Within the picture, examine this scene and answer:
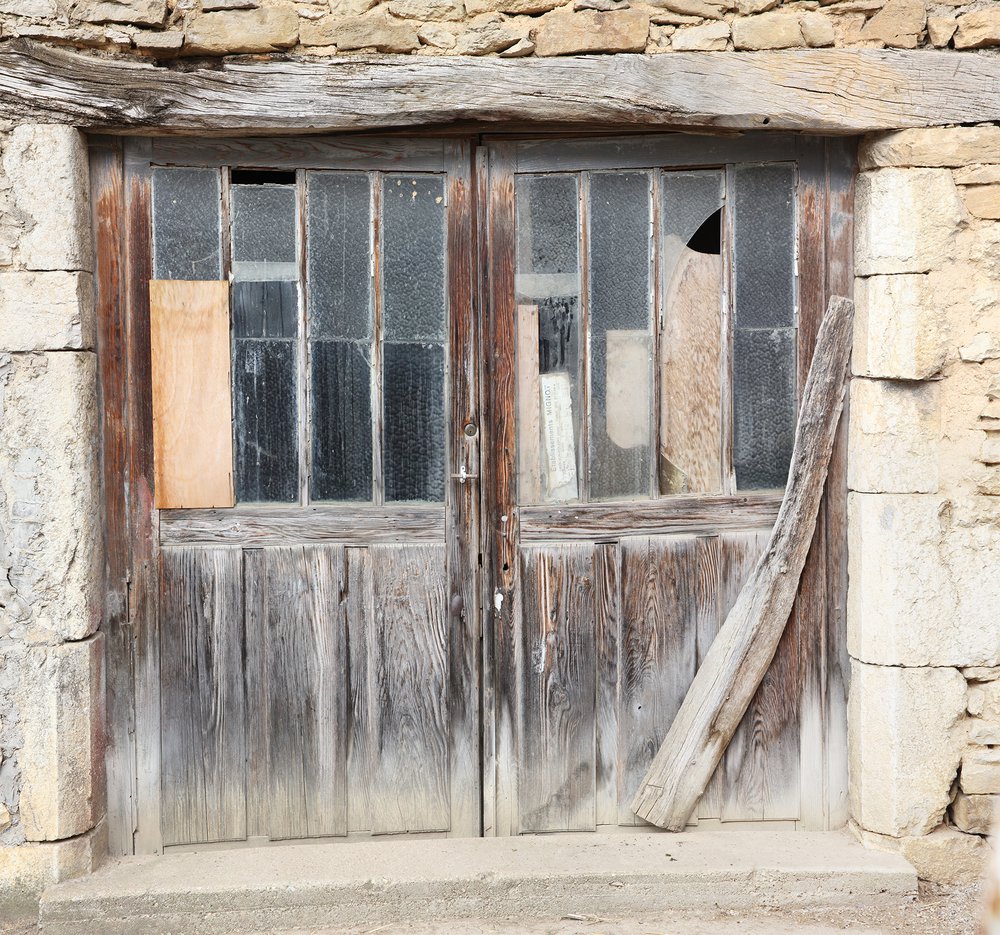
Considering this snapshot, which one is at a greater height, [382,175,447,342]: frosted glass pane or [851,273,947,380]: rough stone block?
[382,175,447,342]: frosted glass pane

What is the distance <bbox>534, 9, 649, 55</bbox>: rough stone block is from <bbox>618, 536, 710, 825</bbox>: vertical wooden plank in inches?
59.4

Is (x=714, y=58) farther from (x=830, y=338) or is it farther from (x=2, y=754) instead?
(x=2, y=754)

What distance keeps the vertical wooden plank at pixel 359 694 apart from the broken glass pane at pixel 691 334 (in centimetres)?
101

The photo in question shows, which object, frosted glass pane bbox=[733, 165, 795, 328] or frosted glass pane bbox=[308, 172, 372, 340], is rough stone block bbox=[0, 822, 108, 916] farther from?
frosted glass pane bbox=[733, 165, 795, 328]

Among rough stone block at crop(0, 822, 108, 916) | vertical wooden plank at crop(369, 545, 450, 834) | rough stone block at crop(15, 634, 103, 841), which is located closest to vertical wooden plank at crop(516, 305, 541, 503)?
vertical wooden plank at crop(369, 545, 450, 834)

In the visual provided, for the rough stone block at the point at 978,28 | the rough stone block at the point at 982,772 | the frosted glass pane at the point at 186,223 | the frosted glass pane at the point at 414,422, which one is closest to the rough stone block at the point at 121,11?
the frosted glass pane at the point at 186,223

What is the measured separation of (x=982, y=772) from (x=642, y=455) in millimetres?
1413

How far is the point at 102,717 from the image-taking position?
327cm

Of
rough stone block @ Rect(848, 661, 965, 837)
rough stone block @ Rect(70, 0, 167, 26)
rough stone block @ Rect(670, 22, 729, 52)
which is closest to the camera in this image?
rough stone block @ Rect(70, 0, 167, 26)

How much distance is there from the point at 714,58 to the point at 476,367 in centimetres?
116

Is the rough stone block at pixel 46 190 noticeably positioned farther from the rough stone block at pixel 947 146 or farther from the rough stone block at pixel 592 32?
the rough stone block at pixel 947 146

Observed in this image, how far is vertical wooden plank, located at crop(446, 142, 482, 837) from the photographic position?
3361 mm

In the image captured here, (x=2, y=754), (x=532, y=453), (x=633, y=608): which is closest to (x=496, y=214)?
(x=532, y=453)

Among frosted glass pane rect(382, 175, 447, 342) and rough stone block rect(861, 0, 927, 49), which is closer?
rough stone block rect(861, 0, 927, 49)
